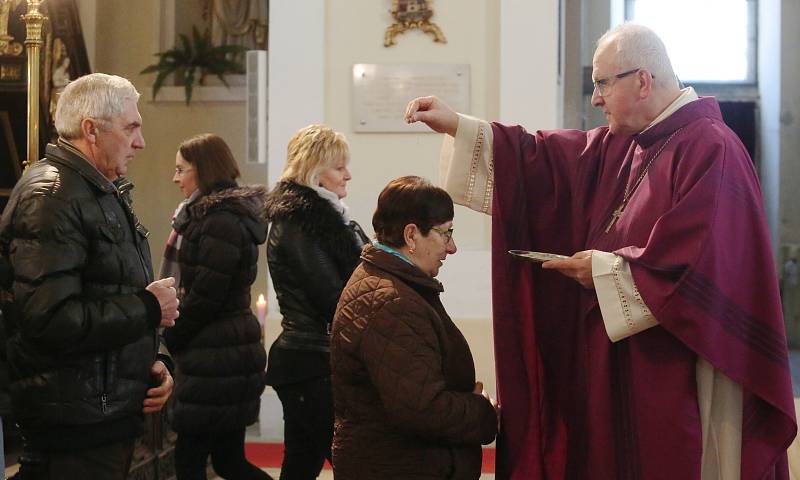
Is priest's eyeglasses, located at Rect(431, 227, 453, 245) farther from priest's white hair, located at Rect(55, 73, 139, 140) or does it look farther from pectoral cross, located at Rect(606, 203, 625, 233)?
priest's white hair, located at Rect(55, 73, 139, 140)

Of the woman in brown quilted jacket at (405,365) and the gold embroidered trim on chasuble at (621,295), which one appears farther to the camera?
the gold embroidered trim on chasuble at (621,295)

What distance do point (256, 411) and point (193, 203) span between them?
2.78 feet

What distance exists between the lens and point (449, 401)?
270cm

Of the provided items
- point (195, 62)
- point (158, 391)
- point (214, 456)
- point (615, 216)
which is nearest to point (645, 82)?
point (615, 216)

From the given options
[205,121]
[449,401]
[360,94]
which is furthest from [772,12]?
[449,401]

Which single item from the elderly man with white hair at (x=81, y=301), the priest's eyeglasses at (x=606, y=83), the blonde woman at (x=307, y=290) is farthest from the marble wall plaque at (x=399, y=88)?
the elderly man with white hair at (x=81, y=301)

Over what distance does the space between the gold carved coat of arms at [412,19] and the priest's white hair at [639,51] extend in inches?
139

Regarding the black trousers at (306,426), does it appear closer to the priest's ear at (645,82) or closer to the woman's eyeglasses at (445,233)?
the woman's eyeglasses at (445,233)

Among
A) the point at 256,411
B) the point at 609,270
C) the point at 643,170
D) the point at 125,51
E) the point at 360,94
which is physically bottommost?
the point at 256,411

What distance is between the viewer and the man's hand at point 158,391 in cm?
298

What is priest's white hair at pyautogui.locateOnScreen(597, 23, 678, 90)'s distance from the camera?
10.2 feet

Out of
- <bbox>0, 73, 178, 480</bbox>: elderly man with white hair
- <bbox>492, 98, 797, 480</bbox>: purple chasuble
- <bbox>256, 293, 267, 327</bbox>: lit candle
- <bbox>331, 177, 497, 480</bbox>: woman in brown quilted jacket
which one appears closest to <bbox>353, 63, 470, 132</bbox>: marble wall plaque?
<bbox>256, 293, 267, 327</bbox>: lit candle

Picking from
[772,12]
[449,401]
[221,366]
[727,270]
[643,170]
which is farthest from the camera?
[772,12]

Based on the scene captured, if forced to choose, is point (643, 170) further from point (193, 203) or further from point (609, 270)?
point (193, 203)
